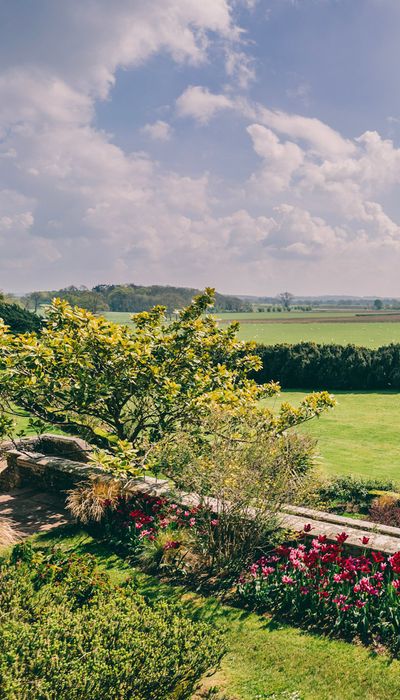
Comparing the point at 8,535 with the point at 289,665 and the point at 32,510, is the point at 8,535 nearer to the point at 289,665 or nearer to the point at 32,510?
the point at 32,510

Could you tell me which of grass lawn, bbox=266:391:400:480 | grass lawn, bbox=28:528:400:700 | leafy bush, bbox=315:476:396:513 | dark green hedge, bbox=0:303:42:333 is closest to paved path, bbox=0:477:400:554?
grass lawn, bbox=28:528:400:700

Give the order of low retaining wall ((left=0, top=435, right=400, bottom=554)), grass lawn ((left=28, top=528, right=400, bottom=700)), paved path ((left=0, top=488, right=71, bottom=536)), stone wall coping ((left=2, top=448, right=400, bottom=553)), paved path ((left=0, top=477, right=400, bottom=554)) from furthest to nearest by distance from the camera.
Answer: paved path ((left=0, top=488, right=71, bottom=536)) → low retaining wall ((left=0, top=435, right=400, bottom=554)) → paved path ((left=0, top=477, right=400, bottom=554)) → stone wall coping ((left=2, top=448, right=400, bottom=553)) → grass lawn ((left=28, top=528, right=400, bottom=700))

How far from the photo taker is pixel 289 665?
17.9 ft

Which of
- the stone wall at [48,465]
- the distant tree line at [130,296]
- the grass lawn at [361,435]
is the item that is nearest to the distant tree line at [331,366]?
the grass lawn at [361,435]

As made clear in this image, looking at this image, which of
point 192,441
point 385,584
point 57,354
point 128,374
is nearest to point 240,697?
point 385,584

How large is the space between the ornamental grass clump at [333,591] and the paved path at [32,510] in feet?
14.6

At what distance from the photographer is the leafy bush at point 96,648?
422cm

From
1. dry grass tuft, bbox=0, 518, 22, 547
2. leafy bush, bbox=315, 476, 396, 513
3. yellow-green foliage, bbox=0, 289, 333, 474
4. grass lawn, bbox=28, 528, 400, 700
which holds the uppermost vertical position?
yellow-green foliage, bbox=0, 289, 333, 474

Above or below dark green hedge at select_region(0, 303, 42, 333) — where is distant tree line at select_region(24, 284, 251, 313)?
above

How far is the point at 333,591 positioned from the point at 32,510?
672cm

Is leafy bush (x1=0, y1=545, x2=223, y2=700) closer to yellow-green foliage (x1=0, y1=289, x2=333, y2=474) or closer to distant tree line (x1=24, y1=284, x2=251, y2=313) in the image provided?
yellow-green foliage (x1=0, y1=289, x2=333, y2=474)

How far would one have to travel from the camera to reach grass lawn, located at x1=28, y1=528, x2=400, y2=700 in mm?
5023

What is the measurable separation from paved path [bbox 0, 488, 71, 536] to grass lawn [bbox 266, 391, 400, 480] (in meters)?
6.15

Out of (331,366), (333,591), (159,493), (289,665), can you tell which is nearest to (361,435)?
(159,493)
